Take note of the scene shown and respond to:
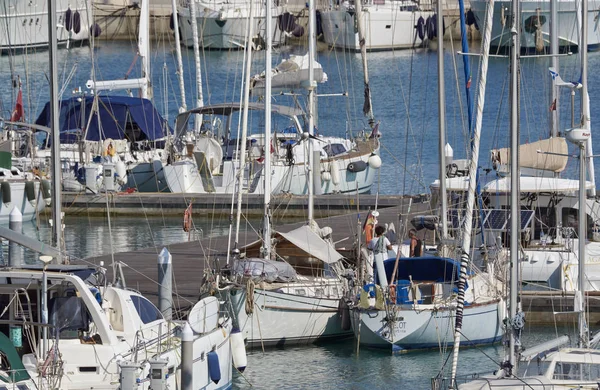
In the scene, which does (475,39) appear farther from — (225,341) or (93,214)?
(225,341)

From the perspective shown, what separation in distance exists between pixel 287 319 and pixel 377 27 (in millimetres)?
62843

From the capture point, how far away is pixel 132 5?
296ft

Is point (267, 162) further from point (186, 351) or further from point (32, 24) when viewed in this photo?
point (32, 24)

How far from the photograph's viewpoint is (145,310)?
20188 mm

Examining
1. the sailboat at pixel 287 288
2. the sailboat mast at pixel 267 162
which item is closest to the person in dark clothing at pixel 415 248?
the sailboat at pixel 287 288

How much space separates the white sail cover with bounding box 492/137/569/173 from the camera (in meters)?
30.7

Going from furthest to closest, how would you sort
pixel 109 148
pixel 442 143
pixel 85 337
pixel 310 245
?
pixel 109 148 < pixel 442 143 < pixel 310 245 < pixel 85 337

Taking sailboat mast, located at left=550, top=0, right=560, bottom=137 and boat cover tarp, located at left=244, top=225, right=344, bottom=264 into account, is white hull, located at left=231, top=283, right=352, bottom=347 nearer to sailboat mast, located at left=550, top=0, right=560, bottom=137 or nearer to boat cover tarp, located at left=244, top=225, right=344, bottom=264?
boat cover tarp, located at left=244, top=225, right=344, bottom=264

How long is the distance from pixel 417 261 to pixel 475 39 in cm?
6170

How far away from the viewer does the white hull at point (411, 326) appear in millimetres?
24219

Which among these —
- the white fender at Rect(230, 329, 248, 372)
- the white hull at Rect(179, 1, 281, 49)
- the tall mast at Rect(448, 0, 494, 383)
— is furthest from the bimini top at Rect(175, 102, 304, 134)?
the white hull at Rect(179, 1, 281, 49)

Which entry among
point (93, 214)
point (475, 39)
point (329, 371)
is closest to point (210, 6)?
point (475, 39)

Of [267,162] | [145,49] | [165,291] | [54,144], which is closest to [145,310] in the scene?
[165,291]

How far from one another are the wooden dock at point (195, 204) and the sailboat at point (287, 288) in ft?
38.8
